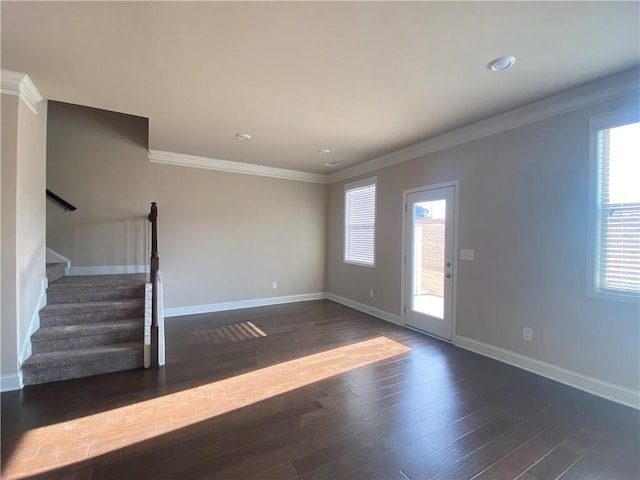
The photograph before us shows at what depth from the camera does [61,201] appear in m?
4.10

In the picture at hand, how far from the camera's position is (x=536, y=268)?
2.95 metres

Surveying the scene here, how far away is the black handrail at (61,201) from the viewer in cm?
405

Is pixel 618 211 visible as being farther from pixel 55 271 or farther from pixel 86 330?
pixel 55 271

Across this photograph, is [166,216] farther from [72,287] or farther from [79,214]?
[72,287]

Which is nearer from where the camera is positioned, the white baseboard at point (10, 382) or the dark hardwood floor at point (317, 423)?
the dark hardwood floor at point (317, 423)

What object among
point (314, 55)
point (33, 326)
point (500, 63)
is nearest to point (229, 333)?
point (33, 326)

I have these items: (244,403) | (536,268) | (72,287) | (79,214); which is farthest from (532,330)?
(79,214)

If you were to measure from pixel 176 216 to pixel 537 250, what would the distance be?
16.7 ft

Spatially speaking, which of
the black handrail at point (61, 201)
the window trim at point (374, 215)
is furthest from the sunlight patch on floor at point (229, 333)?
the black handrail at point (61, 201)

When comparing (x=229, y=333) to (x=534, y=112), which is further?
(x=229, y=333)

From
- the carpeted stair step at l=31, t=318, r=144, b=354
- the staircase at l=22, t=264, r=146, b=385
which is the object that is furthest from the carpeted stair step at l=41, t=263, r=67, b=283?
the carpeted stair step at l=31, t=318, r=144, b=354

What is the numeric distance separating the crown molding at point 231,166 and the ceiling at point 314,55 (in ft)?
4.84

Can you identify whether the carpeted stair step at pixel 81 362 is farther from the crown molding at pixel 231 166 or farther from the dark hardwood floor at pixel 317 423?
the crown molding at pixel 231 166

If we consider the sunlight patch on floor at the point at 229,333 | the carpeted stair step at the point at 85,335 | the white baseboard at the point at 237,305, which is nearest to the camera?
the carpeted stair step at the point at 85,335
